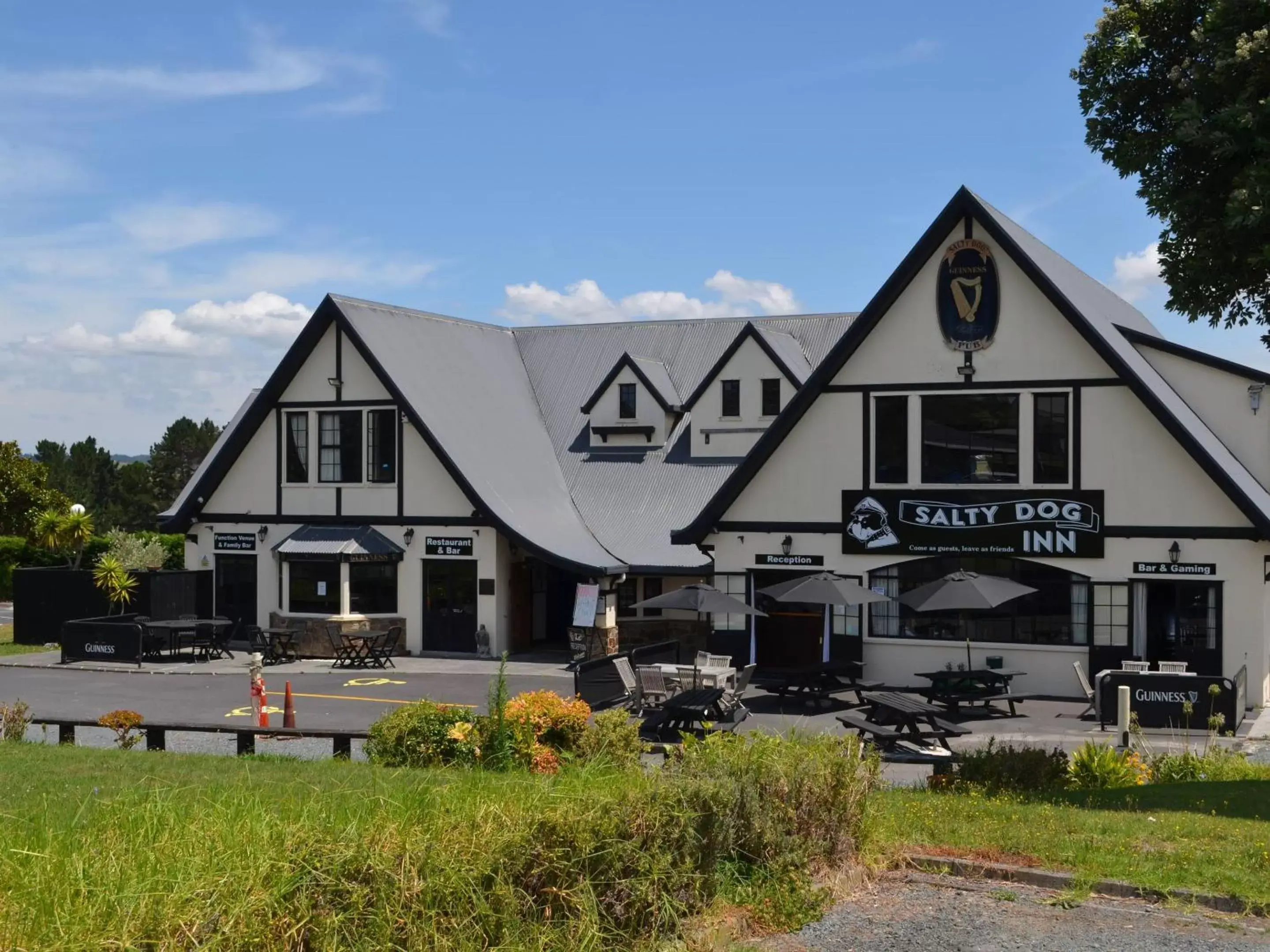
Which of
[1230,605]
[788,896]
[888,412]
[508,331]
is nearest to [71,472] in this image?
[508,331]

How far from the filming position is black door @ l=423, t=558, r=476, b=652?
104 feet

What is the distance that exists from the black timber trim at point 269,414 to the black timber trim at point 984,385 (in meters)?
7.07

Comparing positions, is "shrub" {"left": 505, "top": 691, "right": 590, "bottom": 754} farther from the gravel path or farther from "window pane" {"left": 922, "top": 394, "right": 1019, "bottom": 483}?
"window pane" {"left": 922, "top": 394, "right": 1019, "bottom": 483}

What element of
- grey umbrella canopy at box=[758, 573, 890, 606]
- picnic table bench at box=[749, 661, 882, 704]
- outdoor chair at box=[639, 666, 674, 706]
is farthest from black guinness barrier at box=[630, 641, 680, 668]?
grey umbrella canopy at box=[758, 573, 890, 606]

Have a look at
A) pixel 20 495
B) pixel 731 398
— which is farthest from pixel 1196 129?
pixel 20 495

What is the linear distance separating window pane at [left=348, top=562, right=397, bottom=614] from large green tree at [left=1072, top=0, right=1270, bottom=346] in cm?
1948

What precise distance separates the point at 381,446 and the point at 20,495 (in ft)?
97.0

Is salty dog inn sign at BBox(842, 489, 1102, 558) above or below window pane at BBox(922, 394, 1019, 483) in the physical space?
below

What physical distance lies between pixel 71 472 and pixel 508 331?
2275 inches

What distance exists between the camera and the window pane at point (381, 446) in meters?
32.6

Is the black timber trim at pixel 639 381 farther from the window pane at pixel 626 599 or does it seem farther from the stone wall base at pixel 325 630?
the stone wall base at pixel 325 630

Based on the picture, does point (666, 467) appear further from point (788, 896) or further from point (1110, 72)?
point (788, 896)

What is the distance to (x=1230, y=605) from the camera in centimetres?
2373

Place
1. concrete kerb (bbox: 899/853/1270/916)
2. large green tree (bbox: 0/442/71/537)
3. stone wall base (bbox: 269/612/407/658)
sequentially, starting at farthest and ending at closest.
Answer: large green tree (bbox: 0/442/71/537) < stone wall base (bbox: 269/612/407/658) < concrete kerb (bbox: 899/853/1270/916)
